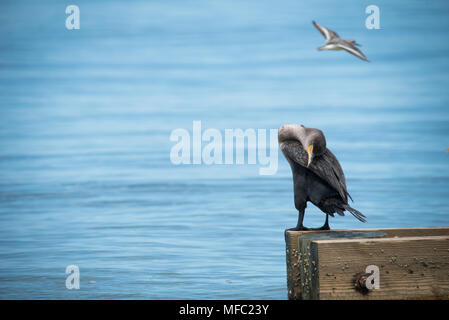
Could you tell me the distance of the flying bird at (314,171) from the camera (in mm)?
2650

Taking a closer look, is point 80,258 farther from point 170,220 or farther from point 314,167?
point 314,167

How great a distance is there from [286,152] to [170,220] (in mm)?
3315

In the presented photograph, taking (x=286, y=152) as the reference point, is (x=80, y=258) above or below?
below

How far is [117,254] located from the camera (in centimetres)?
485

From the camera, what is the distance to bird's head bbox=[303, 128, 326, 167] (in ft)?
8.58

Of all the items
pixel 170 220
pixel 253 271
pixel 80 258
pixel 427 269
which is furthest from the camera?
pixel 170 220

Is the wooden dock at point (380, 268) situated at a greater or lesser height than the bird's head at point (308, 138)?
lesser

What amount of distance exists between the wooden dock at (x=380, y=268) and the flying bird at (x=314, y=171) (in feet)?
0.90

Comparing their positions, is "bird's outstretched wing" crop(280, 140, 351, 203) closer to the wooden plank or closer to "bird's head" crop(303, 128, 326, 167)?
"bird's head" crop(303, 128, 326, 167)

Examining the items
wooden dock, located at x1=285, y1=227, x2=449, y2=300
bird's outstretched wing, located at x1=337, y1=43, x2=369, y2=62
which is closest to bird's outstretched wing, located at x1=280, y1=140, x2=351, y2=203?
wooden dock, located at x1=285, y1=227, x2=449, y2=300

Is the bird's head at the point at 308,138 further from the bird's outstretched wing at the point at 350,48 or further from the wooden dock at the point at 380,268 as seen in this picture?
the bird's outstretched wing at the point at 350,48
